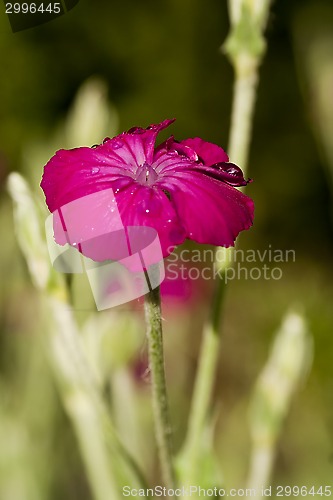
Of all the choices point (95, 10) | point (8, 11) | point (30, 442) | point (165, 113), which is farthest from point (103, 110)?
point (165, 113)

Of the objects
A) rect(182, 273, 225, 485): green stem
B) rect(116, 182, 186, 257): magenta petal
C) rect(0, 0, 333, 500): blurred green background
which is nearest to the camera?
rect(116, 182, 186, 257): magenta petal

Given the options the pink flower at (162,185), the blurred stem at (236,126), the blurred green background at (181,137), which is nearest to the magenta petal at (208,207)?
the pink flower at (162,185)

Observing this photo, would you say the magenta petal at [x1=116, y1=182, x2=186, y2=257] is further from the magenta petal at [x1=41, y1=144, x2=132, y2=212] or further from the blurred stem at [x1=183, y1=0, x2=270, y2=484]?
the blurred stem at [x1=183, y1=0, x2=270, y2=484]

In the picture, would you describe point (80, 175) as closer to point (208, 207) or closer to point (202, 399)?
point (208, 207)

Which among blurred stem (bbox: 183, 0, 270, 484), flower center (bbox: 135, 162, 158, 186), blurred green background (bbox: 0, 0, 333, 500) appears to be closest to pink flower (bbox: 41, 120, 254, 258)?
flower center (bbox: 135, 162, 158, 186)

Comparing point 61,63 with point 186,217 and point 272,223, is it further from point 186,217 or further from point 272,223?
point 186,217
